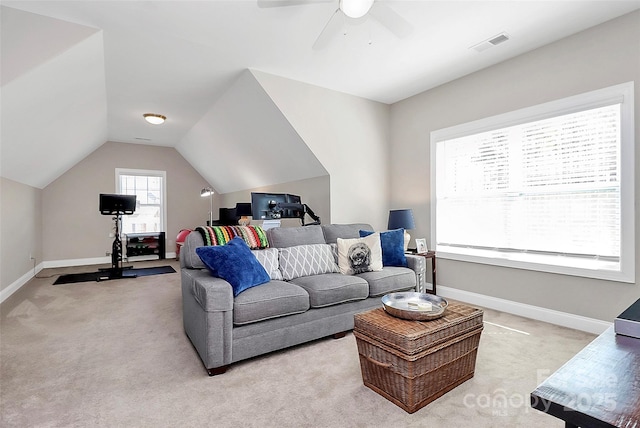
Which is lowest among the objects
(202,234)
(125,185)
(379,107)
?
(202,234)

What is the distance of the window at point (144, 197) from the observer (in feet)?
23.7

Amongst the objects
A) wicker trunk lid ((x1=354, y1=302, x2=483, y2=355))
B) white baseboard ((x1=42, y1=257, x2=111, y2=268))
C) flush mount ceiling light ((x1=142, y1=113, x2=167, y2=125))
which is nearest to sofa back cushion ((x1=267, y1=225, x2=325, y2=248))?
wicker trunk lid ((x1=354, y1=302, x2=483, y2=355))

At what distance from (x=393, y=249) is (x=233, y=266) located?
183cm

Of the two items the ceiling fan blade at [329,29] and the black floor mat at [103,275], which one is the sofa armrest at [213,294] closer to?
the ceiling fan blade at [329,29]

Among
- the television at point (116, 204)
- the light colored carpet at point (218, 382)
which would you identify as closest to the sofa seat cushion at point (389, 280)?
the light colored carpet at point (218, 382)

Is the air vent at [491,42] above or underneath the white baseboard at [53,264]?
above

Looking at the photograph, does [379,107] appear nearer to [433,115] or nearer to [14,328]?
[433,115]

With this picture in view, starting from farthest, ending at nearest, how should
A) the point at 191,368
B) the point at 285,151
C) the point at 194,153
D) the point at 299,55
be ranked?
1. the point at 194,153
2. the point at 285,151
3. the point at 299,55
4. the point at 191,368

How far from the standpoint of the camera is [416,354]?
1.69 meters

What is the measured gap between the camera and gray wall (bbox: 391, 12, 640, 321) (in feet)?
8.86

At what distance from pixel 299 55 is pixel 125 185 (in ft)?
19.5

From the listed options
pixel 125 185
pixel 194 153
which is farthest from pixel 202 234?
pixel 125 185

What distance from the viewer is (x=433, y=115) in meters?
4.23

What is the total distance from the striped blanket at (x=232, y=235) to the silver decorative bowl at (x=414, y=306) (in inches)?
57.6
